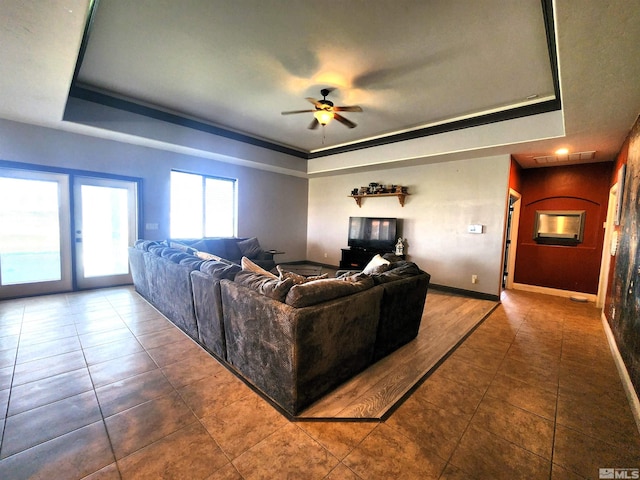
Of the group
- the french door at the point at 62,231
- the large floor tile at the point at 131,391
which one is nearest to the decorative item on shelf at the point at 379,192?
the french door at the point at 62,231

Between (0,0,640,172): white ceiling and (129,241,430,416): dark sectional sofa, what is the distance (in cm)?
209

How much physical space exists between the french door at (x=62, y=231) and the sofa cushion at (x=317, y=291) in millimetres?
4582

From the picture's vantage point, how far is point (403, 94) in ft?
12.0

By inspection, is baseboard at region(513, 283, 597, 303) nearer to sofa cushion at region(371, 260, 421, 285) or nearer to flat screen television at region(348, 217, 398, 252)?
flat screen television at region(348, 217, 398, 252)

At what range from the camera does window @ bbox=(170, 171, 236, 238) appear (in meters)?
5.53

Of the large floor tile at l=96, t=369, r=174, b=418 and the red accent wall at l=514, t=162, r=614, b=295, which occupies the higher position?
the red accent wall at l=514, t=162, r=614, b=295

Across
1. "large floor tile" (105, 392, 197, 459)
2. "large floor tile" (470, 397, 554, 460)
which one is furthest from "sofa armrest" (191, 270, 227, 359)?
"large floor tile" (470, 397, 554, 460)

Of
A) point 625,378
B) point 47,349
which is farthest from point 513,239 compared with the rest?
point 47,349

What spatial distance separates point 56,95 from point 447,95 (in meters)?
4.72

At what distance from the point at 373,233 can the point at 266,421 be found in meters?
4.85

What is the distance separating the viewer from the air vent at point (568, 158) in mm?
4336

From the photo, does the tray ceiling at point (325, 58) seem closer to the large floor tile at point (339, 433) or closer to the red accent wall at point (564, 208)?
the red accent wall at point (564, 208)

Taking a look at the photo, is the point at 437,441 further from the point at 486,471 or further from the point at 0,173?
the point at 0,173

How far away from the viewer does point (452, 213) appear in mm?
5145
